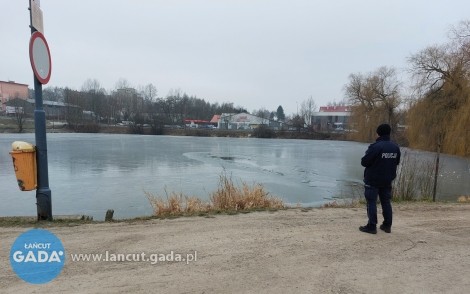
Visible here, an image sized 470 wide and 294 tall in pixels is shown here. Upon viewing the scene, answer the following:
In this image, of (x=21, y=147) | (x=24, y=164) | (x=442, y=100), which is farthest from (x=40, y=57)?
(x=442, y=100)

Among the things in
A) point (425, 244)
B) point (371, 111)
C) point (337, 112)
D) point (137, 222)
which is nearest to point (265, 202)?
point (137, 222)

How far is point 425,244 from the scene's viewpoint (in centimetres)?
464

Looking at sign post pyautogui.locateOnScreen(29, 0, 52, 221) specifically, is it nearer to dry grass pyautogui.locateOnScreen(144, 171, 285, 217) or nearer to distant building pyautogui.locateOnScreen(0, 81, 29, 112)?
dry grass pyautogui.locateOnScreen(144, 171, 285, 217)

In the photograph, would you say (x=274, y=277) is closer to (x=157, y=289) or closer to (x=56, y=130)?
(x=157, y=289)

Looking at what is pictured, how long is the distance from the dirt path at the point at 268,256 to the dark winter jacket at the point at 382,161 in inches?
31.8

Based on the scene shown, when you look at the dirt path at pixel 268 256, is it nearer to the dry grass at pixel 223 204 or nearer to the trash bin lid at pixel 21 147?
the dry grass at pixel 223 204

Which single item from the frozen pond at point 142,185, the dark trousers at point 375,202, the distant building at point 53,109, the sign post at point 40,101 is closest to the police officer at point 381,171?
the dark trousers at point 375,202

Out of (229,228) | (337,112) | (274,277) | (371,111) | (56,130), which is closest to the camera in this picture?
(274,277)

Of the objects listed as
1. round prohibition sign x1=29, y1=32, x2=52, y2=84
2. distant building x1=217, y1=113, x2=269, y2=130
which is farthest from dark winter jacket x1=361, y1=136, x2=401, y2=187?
distant building x1=217, y1=113, x2=269, y2=130

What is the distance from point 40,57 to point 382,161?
5.33 m

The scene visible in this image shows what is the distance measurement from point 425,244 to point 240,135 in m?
70.9

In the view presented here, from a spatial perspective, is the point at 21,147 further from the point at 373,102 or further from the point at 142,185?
the point at 373,102

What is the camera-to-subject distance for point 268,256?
4031mm

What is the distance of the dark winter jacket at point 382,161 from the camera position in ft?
16.2
